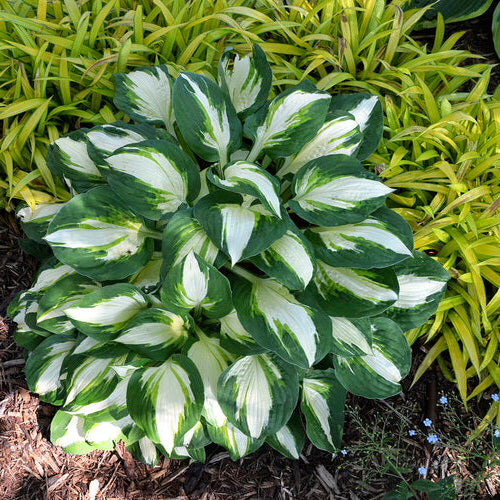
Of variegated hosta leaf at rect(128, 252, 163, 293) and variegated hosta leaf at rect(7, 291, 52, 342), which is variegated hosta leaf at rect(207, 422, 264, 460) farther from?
variegated hosta leaf at rect(7, 291, 52, 342)

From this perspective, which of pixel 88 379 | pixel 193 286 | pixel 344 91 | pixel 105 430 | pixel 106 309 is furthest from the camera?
pixel 344 91

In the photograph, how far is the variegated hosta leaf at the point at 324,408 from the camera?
159 cm

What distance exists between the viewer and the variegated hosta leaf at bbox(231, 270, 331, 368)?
126cm

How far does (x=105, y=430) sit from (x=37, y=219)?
0.69 m

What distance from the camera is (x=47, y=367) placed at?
1640mm

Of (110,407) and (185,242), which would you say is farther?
(110,407)

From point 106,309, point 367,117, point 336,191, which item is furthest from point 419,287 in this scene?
point 106,309

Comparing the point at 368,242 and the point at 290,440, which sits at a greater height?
the point at 368,242

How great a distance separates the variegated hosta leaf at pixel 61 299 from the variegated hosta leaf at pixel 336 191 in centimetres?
64

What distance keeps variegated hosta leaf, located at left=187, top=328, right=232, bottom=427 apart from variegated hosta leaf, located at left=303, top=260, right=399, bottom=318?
0.32m

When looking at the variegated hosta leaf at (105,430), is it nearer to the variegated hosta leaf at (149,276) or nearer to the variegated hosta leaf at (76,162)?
the variegated hosta leaf at (149,276)

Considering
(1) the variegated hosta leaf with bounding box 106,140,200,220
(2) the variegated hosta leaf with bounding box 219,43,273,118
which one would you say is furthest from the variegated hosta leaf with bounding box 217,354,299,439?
(2) the variegated hosta leaf with bounding box 219,43,273,118

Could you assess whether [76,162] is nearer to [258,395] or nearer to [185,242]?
[185,242]

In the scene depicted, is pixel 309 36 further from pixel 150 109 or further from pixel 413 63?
pixel 150 109
